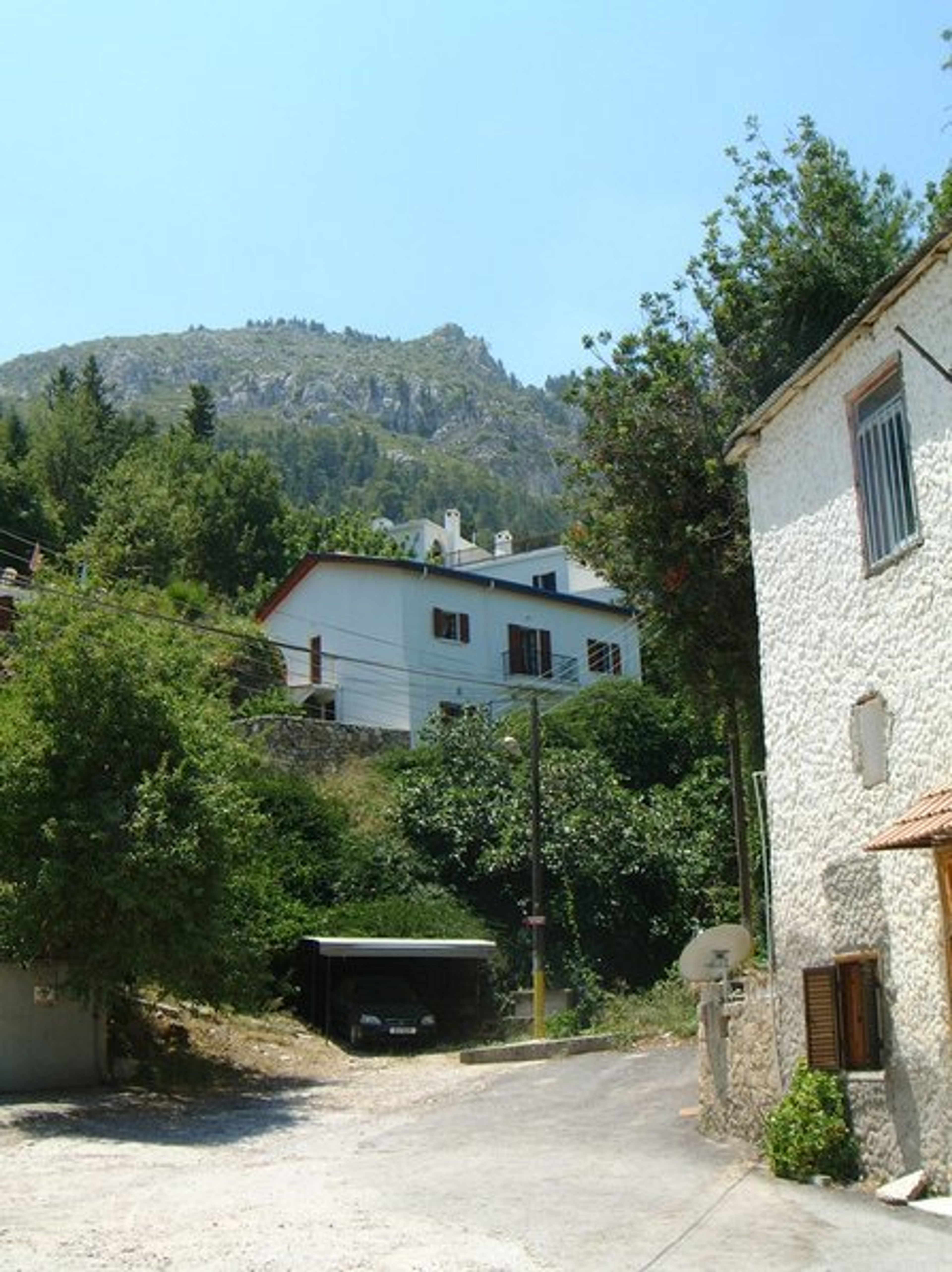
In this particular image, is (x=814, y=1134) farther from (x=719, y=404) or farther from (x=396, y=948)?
(x=396, y=948)

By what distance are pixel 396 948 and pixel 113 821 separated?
11.4 m

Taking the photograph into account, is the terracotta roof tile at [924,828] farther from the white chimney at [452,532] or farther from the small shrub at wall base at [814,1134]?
the white chimney at [452,532]

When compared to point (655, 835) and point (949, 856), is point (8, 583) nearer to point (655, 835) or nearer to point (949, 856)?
point (655, 835)

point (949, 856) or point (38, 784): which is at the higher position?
point (38, 784)

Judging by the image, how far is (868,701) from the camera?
1268cm

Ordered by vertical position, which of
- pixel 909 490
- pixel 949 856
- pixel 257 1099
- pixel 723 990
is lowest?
pixel 257 1099

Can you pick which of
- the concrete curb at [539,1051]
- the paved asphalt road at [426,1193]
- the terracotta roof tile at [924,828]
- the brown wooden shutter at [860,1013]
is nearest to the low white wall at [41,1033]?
the paved asphalt road at [426,1193]

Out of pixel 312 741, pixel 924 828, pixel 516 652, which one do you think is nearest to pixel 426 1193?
pixel 924 828

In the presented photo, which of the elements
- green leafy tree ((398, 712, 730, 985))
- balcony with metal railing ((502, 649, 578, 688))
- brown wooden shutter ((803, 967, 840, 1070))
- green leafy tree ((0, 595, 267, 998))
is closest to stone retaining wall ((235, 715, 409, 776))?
green leafy tree ((398, 712, 730, 985))

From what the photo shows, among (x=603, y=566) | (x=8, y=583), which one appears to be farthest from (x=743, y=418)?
(x=8, y=583)

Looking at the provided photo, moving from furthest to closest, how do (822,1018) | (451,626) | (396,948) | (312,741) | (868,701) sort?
(451,626)
(312,741)
(396,948)
(822,1018)
(868,701)

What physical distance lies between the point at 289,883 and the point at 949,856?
76.1 feet

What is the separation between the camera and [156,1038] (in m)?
24.0

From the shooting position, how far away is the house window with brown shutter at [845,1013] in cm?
1240
